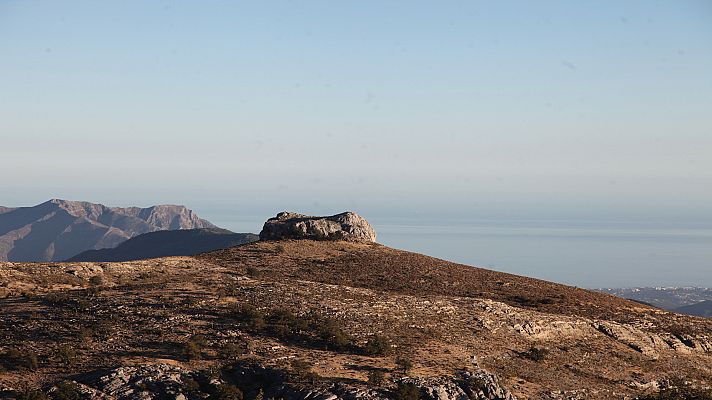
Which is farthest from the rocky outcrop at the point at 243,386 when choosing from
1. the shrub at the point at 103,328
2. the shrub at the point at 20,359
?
the shrub at the point at 103,328

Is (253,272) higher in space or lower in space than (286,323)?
higher

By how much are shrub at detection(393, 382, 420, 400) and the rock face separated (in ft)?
161

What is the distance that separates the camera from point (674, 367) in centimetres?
5275

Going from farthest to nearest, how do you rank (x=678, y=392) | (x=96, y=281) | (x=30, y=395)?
(x=96, y=281) → (x=678, y=392) → (x=30, y=395)

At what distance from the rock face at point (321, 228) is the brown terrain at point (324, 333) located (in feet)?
51.9

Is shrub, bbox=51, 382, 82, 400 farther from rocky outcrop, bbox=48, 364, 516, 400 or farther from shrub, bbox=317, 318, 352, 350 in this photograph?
shrub, bbox=317, 318, 352, 350

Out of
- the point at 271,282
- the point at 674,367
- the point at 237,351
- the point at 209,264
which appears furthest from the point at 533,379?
the point at 209,264

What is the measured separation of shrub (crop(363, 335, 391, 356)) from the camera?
45406 mm

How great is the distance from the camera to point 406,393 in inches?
1521

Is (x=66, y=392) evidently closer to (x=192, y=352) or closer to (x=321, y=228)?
(x=192, y=352)

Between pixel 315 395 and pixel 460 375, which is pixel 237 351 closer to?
pixel 315 395

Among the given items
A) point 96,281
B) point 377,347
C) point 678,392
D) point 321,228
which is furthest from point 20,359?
point 321,228

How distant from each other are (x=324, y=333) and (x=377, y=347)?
3945 mm

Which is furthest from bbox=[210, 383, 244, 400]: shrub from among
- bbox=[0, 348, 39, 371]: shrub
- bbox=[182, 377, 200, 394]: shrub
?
bbox=[0, 348, 39, 371]: shrub
